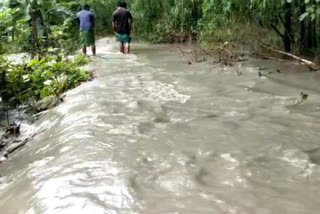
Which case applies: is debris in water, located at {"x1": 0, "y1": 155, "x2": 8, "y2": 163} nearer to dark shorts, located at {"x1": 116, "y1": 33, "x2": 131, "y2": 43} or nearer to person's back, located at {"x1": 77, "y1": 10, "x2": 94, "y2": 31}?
person's back, located at {"x1": 77, "y1": 10, "x2": 94, "y2": 31}

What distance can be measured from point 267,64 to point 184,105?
12.9 ft

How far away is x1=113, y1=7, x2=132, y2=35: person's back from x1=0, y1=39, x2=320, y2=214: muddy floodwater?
563cm

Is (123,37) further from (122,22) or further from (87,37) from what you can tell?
(87,37)

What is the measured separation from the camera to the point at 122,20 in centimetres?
1309

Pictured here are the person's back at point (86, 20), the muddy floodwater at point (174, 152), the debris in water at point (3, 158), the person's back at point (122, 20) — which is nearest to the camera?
the muddy floodwater at point (174, 152)

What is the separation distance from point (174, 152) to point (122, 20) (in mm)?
9245

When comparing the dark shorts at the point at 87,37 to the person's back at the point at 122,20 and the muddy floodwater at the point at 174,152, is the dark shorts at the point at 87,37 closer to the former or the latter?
the person's back at the point at 122,20

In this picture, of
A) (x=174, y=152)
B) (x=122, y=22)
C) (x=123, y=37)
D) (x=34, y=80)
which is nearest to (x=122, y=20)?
(x=122, y=22)

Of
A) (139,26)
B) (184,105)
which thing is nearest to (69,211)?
(184,105)

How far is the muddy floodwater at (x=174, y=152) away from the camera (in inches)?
132

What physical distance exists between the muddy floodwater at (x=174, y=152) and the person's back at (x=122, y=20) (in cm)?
563

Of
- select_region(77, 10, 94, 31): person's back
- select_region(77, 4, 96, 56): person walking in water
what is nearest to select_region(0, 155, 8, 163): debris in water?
select_region(77, 4, 96, 56): person walking in water

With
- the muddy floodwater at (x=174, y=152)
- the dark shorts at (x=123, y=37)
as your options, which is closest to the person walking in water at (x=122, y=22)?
the dark shorts at (x=123, y=37)

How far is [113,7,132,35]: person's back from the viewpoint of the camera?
42.9 ft
